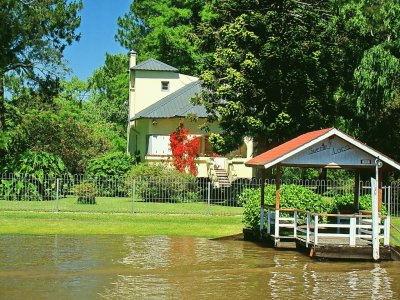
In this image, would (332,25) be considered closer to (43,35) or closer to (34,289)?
(43,35)

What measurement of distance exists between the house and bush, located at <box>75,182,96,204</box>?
8.91 meters

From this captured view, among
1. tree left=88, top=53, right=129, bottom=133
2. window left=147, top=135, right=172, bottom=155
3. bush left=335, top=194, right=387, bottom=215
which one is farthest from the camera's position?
tree left=88, top=53, right=129, bottom=133

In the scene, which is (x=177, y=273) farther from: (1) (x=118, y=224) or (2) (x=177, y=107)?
(2) (x=177, y=107)

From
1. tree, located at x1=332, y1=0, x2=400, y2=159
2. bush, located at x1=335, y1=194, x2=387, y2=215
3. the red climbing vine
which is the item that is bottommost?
bush, located at x1=335, y1=194, x2=387, y2=215

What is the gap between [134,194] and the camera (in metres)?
32.9

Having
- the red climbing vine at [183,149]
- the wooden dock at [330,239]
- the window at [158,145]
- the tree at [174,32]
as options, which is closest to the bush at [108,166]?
the window at [158,145]

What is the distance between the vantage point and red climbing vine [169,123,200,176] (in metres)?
41.8

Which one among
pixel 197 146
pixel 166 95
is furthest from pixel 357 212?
pixel 166 95

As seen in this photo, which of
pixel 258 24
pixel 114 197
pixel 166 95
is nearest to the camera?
pixel 258 24

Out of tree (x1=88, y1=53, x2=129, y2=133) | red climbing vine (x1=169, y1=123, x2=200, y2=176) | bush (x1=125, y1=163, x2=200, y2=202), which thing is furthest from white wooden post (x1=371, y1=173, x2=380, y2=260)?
tree (x1=88, y1=53, x2=129, y2=133)

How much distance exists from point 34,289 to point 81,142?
109 feet

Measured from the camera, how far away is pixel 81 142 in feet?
Answer: 151

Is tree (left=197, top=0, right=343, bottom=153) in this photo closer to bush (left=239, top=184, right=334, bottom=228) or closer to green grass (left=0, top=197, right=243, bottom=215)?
green grass (left=0, top=197, right=243, bottom=215)

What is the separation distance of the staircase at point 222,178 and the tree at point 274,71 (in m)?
6.71
